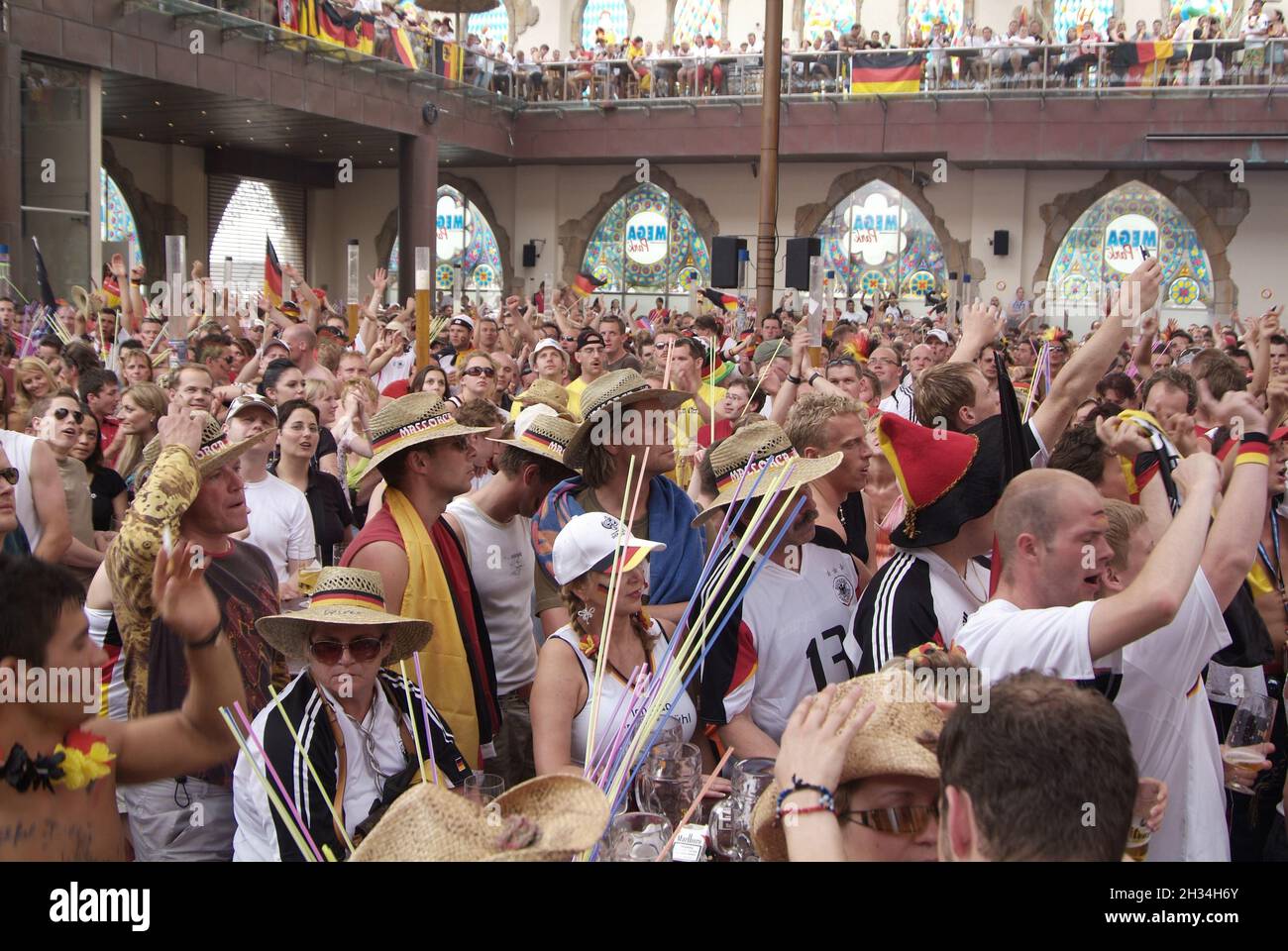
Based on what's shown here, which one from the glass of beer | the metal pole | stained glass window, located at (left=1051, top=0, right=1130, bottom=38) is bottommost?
the glass of beer

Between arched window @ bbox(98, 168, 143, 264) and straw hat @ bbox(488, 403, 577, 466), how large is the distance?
20.9 meters

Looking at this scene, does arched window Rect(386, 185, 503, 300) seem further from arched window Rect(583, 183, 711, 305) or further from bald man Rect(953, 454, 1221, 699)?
bald man Rect(953, 454, 1221, 699)

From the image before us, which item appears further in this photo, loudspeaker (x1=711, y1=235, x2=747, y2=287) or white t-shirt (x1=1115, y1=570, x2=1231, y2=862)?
loudspeaker (x1=711, y1=235, x2=747, y2=287)

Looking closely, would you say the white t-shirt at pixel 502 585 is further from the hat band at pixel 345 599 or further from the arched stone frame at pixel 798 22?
the arched stone frame at pixel 798 22

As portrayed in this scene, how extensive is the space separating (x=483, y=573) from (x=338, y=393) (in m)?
3.95

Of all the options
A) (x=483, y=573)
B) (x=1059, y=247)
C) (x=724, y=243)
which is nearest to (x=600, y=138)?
(x=1059, y=247)

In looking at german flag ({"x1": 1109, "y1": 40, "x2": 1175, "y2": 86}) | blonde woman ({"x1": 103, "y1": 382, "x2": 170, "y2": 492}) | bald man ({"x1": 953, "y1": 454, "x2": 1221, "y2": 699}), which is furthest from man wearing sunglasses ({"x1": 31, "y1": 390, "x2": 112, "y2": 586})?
german flag ({"x1": 1109, "y1": 40, "x2": 1175, "y2": 86})

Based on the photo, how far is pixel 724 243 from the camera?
9688 millimetres

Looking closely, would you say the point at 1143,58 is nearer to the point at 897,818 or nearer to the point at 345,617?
the point at 345,617

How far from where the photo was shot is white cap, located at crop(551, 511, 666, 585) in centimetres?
288

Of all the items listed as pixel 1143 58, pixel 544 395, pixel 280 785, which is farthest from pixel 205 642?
pixel 1143 58

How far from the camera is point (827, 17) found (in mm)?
24734

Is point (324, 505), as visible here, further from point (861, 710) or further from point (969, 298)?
point (969, 298)

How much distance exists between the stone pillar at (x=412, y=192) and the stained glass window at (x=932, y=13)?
9.82m
